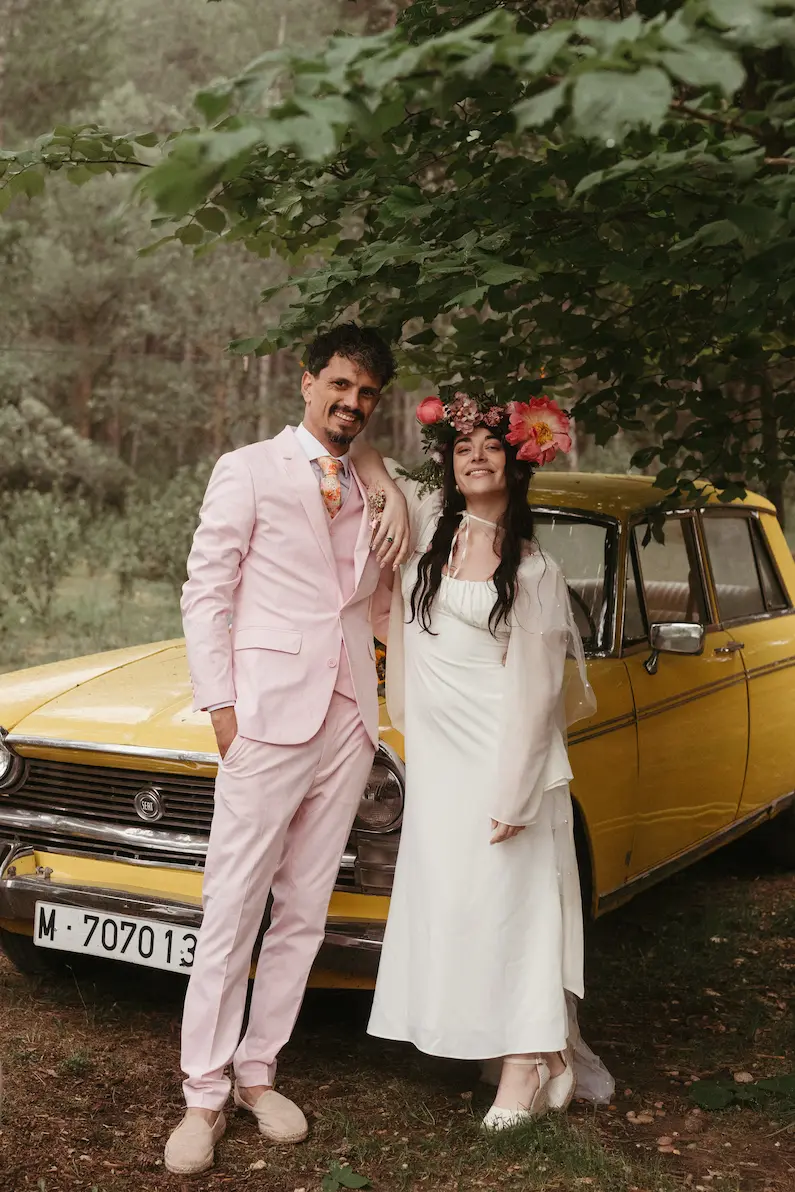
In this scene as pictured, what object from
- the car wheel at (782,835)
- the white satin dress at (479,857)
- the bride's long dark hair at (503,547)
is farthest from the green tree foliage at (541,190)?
the car wheel at (782,835)

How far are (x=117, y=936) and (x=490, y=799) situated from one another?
1131 mm

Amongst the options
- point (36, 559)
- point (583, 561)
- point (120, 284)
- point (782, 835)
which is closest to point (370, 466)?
point (583, 561)

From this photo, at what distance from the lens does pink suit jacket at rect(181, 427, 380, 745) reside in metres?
3.21

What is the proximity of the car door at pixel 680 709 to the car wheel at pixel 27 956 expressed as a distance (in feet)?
6.56

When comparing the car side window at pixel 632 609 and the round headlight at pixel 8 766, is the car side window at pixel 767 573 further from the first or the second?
the round headlight at pixel 8 766

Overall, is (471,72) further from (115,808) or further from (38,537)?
(38,537)

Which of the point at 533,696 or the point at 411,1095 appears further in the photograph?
the point at 411,1095

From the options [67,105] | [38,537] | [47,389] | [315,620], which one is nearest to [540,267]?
[315,620]

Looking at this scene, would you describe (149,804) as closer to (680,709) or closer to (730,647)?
(680,709)

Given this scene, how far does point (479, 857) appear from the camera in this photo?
11.1ft

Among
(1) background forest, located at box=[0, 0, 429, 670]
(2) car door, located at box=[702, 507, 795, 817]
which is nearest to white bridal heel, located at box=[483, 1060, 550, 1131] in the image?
(2) car door, located at box=[702, 507, 795, 817]

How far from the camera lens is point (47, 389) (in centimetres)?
2097

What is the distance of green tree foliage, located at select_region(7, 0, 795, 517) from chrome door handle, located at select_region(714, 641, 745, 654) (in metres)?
0.65

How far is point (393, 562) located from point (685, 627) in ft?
4.03
